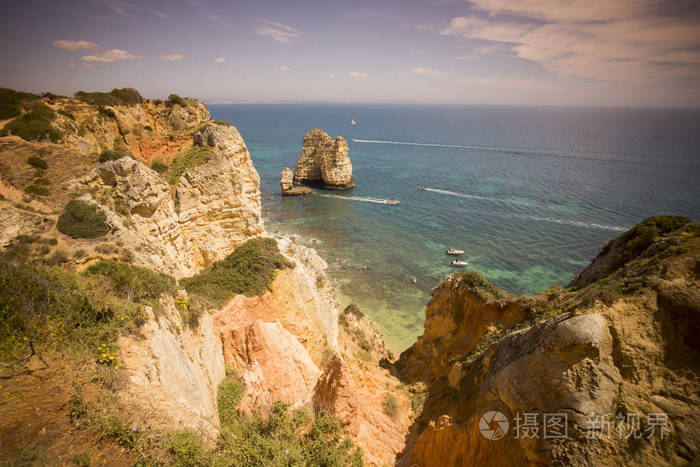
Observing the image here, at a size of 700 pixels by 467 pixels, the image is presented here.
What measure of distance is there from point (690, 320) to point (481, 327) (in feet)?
36.0

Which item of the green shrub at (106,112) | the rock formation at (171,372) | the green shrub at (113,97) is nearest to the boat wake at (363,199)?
the green shrub at (113,97)

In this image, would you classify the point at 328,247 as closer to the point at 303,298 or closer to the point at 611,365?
the point at 303,298

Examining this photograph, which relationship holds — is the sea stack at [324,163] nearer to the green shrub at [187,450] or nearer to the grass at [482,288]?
the grass at [482,288]

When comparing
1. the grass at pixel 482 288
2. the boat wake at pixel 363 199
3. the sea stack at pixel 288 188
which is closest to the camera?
the grass at pixel 482 288

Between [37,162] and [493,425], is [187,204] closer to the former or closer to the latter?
[37,162]

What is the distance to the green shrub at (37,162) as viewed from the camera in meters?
14.6

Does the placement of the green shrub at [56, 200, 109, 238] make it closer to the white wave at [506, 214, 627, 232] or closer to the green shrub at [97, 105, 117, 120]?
the green shrub at [97, 105, 117, 120]

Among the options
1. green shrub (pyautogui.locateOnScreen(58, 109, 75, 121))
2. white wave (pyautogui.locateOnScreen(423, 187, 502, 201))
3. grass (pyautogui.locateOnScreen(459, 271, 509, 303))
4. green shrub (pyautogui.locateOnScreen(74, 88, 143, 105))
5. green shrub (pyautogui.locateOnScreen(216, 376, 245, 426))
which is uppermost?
green shrub (pyautogui.locateOnScreen(74, 88, 143, 105))

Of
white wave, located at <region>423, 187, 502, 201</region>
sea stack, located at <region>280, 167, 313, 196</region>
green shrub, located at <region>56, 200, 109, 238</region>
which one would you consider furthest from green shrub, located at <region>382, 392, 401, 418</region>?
white wave, located at <region>423, 187, 502, 201</region>

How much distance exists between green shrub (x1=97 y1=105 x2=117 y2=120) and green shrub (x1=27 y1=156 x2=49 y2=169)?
25.8 feet

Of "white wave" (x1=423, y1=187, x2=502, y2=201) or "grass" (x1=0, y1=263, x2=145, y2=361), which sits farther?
"white wave" (x1=423, y1=187, x2=502, y2=201)

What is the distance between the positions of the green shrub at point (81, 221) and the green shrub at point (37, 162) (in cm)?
388

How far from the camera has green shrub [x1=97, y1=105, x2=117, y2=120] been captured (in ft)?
67.8

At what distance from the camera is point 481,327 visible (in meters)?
16.6
